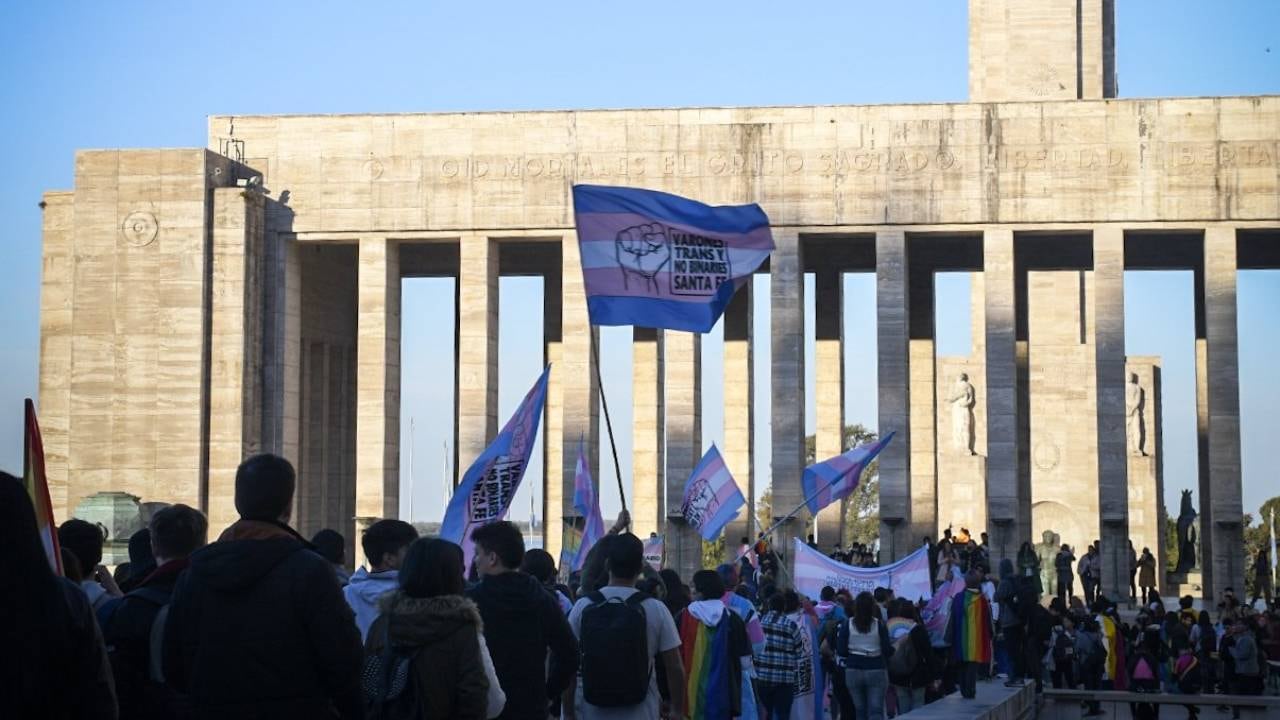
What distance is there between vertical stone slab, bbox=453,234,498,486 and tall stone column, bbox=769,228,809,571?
5.69 metres

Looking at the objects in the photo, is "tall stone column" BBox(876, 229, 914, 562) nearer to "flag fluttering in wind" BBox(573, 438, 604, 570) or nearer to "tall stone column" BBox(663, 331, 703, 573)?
"tall stone column" BBox(663, 331, 703, 573)

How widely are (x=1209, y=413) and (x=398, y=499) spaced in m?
16.1

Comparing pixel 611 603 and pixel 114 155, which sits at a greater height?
pixel 114 155

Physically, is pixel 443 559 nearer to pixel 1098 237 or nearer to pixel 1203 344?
pixel 1098 237

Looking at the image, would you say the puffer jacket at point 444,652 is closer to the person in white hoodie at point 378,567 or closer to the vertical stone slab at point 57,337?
the person in white hoodie at point 378,567

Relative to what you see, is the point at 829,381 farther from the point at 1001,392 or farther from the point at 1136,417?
the point at 1136,417

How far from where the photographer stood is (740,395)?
41.4 meters

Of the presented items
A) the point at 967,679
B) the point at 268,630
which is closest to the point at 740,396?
the point at 967,679

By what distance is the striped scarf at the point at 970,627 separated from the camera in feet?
58.2

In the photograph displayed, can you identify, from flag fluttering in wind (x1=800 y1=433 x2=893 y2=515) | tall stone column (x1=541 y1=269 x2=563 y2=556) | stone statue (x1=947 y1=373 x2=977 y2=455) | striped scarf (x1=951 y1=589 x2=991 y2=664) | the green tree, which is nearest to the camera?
striped scarf (x1=951 y1=589 x2=991 y2=664)

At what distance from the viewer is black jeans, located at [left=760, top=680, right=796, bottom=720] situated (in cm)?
1306

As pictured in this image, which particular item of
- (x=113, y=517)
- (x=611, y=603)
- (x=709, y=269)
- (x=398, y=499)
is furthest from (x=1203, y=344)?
(x=611, y=603)

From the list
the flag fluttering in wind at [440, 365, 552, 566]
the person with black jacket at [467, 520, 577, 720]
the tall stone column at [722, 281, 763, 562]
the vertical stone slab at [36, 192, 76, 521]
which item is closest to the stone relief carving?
the vertical stone slab at [36, 192, 76, 521]

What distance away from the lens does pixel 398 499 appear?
38.9 m
